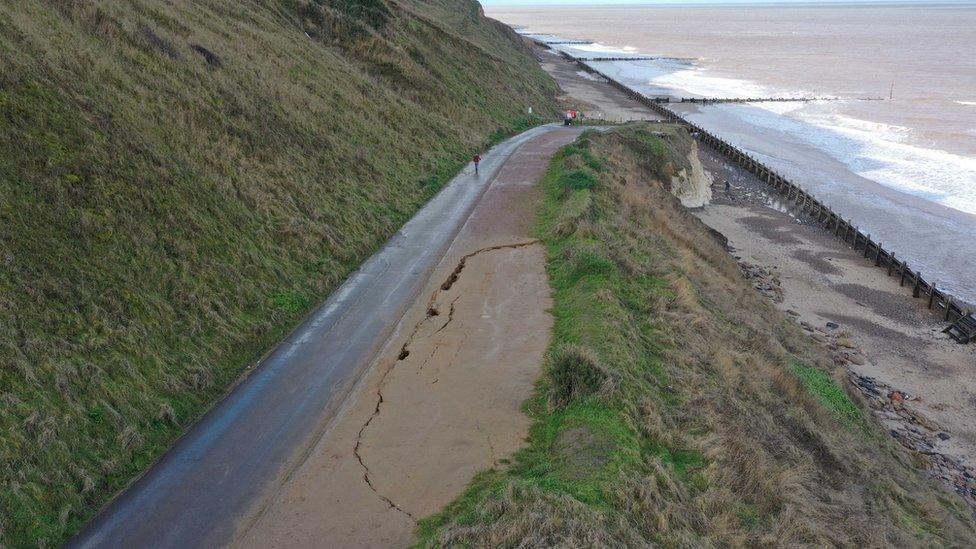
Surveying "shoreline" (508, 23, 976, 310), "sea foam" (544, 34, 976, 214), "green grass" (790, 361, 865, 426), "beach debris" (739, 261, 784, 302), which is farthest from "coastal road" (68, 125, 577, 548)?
"sea foam" (544, 34, 976, 214)

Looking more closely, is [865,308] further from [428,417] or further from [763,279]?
[428,417]

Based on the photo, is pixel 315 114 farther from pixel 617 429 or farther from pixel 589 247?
pixel 617 429

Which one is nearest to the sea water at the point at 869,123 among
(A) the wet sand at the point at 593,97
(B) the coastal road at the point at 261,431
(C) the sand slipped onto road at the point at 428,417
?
(A) the wet sand at the point at 593,97

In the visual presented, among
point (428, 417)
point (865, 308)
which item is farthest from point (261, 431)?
point (865, 308)

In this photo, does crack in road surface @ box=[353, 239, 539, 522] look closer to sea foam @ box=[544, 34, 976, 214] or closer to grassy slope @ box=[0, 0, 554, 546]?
grassy slope @ box=[0, 0, 554, 546]

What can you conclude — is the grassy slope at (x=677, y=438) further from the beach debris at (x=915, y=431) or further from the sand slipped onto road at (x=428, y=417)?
the beach debris at (x=915, y=431)

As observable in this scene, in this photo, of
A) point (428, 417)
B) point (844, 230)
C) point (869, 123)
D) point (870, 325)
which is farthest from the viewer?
point (869, 123)

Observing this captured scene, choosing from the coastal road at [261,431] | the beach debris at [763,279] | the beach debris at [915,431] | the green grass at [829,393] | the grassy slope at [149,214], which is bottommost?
the beach debris at [915,431]

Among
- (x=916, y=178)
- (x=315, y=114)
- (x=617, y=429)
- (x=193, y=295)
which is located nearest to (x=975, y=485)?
(x=617, y=429)
